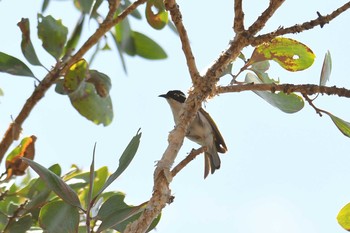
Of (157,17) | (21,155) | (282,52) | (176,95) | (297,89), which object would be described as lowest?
(21,155)

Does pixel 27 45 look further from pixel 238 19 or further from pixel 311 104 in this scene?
pixel 311 104

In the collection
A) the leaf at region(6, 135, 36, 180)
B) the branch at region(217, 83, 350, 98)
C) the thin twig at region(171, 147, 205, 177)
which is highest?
the branch at region(217, 83, 350, 98)

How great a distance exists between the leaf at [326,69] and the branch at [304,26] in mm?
141

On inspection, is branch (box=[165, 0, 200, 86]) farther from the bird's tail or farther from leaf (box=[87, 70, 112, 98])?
→ the bird's tail

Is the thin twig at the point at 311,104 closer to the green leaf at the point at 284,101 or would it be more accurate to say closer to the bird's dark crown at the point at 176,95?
the green leaf at the point at 284,101

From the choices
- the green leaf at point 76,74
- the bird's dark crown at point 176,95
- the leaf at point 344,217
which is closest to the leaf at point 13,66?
the green leaf at point 76,74

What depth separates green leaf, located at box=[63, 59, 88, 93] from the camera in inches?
87.0

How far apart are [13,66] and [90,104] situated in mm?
293

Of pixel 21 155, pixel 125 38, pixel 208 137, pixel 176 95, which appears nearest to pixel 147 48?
pixel 125 38

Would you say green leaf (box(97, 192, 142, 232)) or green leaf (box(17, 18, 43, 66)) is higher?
green leaf (box(17, 18, 43, 66))

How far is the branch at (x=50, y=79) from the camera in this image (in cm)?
211

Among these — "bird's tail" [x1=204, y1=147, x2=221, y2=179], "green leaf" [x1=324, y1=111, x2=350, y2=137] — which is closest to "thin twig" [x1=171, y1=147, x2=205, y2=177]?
"green leaf" [x1=324, y1=111, x2=350, y2=137]

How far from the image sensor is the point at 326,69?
182 cm

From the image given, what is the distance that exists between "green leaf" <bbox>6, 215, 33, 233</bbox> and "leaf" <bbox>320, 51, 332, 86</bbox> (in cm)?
95
